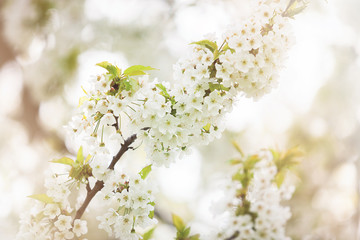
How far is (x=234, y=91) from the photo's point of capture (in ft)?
3.44

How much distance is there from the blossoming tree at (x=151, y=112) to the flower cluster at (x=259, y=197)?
1.64ft

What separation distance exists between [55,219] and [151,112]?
1.60ft

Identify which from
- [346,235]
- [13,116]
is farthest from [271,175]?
[13,116]

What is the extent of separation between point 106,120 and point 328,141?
476 centimetres

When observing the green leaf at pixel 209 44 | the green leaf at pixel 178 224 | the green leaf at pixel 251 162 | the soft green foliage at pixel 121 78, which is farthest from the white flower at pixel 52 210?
the green leaf at pixel 251 162

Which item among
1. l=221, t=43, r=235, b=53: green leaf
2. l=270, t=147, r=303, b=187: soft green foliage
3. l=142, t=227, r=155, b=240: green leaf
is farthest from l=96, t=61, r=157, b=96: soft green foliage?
l=270, t=147, r=303, b=187: soft green foliage

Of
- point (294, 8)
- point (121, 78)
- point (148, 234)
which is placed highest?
point (294, 8)

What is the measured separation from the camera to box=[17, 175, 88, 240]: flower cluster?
104cm

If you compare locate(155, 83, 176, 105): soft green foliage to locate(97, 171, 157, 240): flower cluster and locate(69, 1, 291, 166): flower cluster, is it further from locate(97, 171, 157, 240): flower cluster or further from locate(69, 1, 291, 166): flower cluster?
locate(97, 171, 157, 240): flower cluster

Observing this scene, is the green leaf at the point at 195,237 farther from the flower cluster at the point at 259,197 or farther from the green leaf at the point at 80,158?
the green leaf at the point at 80,158

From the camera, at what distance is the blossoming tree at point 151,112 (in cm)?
99

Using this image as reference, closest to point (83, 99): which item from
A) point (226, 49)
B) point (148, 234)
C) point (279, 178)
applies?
point (226, 49)

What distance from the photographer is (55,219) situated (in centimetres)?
109

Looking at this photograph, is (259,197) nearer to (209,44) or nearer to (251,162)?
(251,162)
